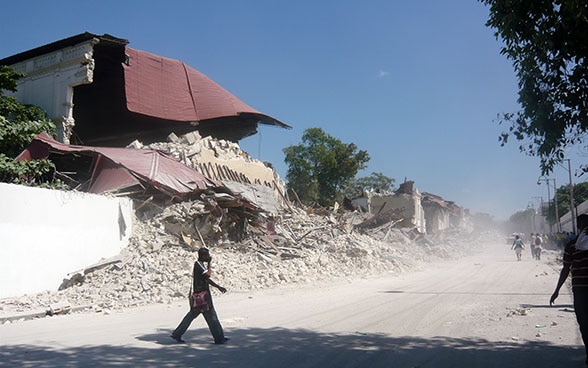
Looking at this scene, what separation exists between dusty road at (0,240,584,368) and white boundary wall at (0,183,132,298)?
92.8 inches

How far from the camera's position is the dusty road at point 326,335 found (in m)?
6.00

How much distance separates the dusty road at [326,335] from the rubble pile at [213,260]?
1.22 meters

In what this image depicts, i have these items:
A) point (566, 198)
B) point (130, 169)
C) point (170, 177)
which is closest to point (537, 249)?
point (170, 177)

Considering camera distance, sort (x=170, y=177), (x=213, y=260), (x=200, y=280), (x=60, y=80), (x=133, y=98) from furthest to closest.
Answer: (x=133, y=98) → (x=60, y=80) → (x=170, y=177) → (x=213, y=260) → (x=200, y=280)

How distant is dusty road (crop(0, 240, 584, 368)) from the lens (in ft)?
19.7

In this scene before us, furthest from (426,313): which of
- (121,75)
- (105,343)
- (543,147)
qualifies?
(121,75)

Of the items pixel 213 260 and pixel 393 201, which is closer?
pixel 213 260

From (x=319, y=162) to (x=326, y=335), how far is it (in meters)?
36.4

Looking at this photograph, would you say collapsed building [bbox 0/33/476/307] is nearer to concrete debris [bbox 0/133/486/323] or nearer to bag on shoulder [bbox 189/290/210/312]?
concrete debris [bbox 0/133/486/323]

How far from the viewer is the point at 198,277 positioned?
7254 millimetres

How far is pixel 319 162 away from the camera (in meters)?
43.7

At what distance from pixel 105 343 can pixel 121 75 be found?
941 inches

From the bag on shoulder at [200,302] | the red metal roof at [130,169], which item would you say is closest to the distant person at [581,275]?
the bag on shoulder at [200,302]

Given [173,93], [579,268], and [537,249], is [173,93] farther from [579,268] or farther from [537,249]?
[579,268]
